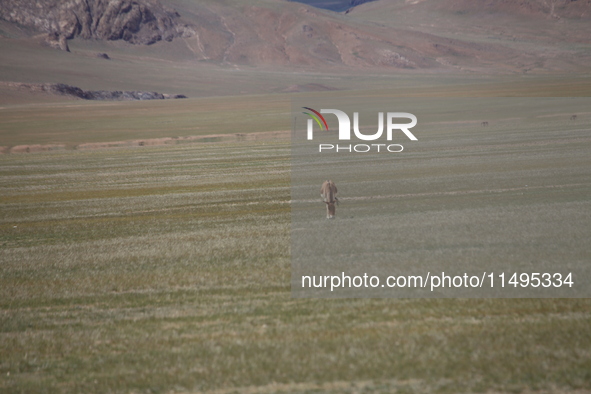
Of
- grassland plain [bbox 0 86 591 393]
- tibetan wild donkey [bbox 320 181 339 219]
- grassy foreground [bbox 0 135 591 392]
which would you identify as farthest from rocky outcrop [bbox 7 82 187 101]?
tibetan wild donkey [bbox 320 181 339 219]

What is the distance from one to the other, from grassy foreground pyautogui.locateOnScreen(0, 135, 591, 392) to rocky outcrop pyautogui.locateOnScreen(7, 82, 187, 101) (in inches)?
5162

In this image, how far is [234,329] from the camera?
976cm

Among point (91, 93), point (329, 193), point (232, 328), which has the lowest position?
point (232, 328)

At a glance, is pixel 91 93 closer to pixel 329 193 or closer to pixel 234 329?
pixel 329 193

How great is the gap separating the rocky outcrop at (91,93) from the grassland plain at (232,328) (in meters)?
130

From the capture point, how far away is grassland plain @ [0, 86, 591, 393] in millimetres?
7828

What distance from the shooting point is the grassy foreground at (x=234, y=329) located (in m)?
7.83

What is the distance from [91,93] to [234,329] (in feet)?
473

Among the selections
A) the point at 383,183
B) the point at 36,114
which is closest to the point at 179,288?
the point at 383,183

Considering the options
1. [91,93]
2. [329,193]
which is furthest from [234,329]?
[91,93]

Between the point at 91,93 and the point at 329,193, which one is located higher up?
the point at 91,93

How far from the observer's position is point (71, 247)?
17.4 metres

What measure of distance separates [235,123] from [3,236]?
54811mm

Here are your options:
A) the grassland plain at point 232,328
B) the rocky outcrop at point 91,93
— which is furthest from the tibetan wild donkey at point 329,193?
the rocky outcrop at point 91,93
